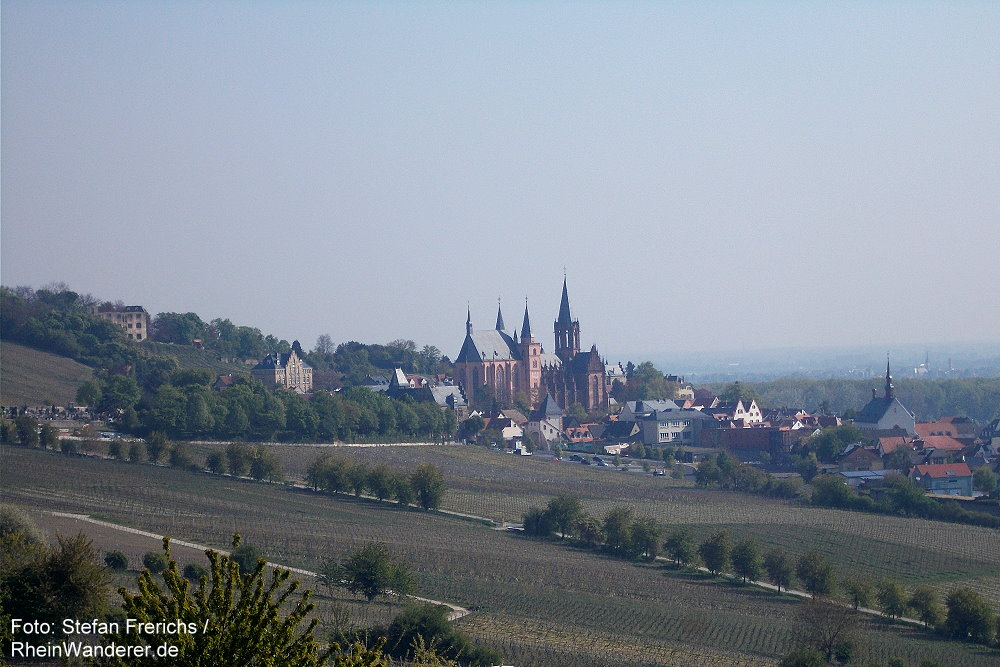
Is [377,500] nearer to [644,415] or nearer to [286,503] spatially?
[286,503]

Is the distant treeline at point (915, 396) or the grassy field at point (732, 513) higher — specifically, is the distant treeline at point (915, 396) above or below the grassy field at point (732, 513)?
above

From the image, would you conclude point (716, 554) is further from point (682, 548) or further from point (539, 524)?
point (539, 524)

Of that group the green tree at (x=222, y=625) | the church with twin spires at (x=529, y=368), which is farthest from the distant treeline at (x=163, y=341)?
the green tree at (x=222, y=625)

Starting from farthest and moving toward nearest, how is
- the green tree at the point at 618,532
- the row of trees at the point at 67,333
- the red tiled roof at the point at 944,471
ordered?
the row of trees at the point at 67,333 < the red tiled roof at the point at 944,471 < the green tree at the point at 618,532

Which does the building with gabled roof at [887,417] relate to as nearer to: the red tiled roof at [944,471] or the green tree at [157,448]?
the red tiled roof at [944,471]

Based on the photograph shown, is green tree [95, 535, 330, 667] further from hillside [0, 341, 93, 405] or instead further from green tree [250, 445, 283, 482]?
hillside [0, 341, 93, 405]
